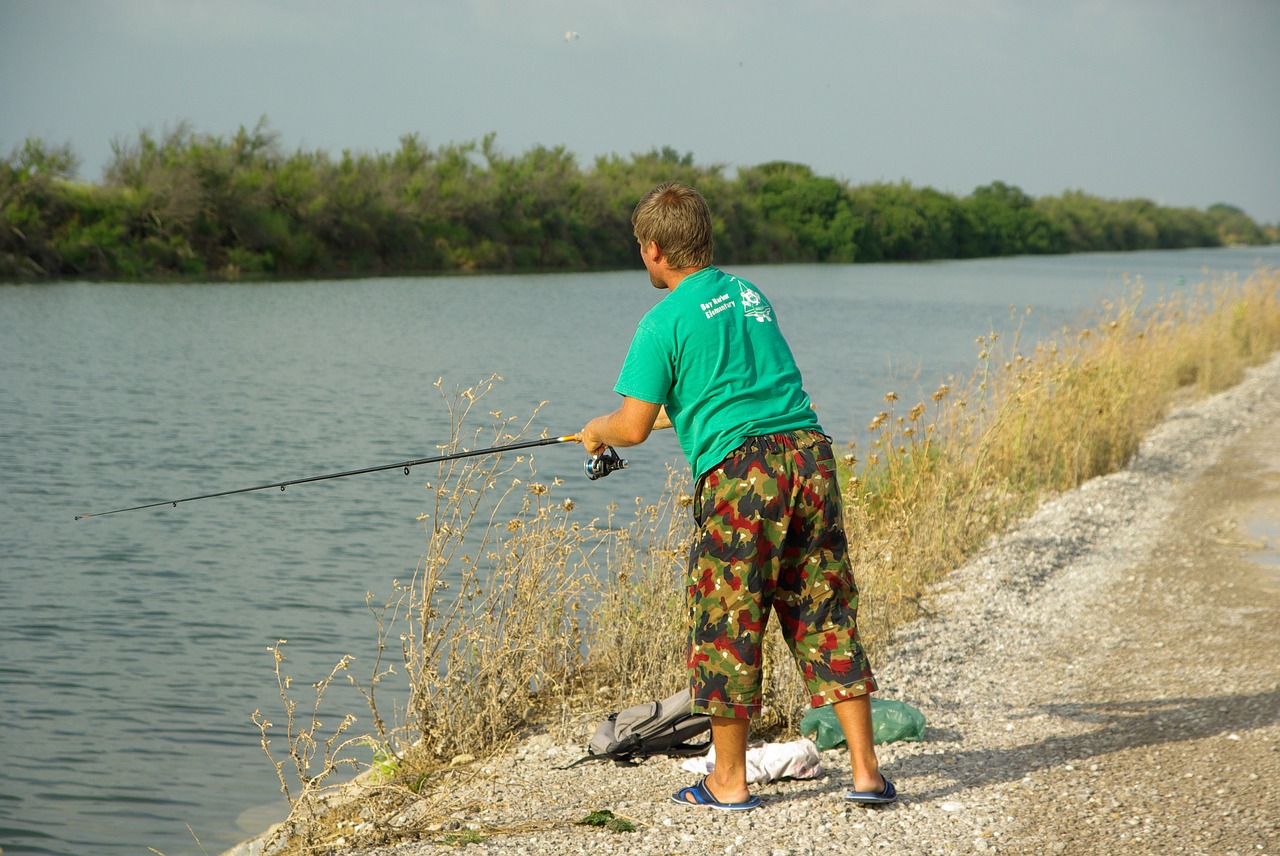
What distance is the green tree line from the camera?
37031mm

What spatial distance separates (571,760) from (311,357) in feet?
57.1

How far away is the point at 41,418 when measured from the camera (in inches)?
579

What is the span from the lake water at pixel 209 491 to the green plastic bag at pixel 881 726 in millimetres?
1975

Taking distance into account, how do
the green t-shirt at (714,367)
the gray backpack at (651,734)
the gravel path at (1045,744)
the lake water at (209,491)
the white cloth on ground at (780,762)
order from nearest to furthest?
the green t-shirt at (714,367), the gravel path at (1045,744), the white cloth on ground at (780,762), the gray backpack at (651,734), the lake water at (209,491)

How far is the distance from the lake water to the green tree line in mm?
7708

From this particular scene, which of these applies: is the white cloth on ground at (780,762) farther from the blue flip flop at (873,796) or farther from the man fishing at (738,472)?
the man fishing at (738,472)

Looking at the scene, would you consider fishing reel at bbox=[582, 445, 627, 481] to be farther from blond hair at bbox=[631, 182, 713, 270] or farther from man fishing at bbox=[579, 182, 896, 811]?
blond hair at bbox=[631, 182, 713, 270]

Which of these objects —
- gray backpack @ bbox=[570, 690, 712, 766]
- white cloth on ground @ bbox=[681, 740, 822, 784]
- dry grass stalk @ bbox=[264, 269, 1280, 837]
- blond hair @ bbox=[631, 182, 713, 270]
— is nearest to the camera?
blond hair @ bbox=[631, 182, 713, 270]

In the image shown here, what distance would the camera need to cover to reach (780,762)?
4.35m

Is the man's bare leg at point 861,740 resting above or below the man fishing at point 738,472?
below

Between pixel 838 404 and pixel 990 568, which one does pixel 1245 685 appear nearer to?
pixel 990 568

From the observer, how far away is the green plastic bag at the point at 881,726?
477 cm

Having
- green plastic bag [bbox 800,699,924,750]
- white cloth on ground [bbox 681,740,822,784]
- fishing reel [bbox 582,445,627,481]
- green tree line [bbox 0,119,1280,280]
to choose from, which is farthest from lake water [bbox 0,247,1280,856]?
green tree line [bbox 0,119,1280,280]

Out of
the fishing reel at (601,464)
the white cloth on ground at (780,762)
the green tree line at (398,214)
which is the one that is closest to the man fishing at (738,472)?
the fishing reel at (601,464)
